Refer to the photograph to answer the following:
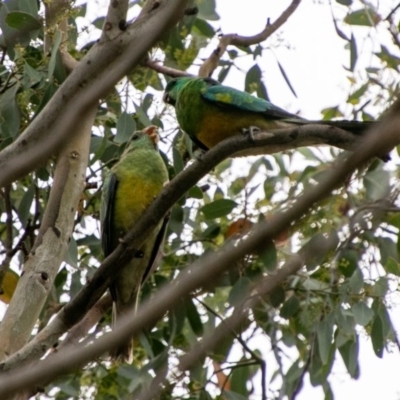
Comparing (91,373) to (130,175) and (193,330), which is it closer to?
(193,330)

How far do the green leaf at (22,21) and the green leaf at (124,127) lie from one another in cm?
75

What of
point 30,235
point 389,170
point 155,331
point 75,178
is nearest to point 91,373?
point 155,331

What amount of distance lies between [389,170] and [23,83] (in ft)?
6.20

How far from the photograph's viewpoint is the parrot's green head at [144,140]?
15.9ft

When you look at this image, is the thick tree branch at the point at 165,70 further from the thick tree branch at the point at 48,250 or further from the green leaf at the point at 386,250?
the green leaf at the point at 386,250

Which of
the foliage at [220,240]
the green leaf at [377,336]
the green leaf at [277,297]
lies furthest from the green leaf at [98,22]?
the green leaf at [377,336]

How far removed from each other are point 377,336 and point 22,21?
→ 7.85ft

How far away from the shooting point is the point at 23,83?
4.02 m

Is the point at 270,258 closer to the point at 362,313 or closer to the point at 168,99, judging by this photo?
the point at 362,313

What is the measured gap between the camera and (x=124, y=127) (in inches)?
175

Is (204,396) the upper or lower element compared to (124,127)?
lower

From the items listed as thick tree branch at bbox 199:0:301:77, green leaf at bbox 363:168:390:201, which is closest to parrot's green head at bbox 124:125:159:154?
thick tree branch at bbox 199:0:301:77

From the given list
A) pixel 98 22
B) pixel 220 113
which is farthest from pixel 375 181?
pixel 98 22

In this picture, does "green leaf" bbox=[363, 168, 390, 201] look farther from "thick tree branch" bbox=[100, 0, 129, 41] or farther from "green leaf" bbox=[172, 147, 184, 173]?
"thick tree branch" bbox=[100, 0, 129, 41]
